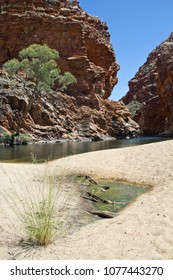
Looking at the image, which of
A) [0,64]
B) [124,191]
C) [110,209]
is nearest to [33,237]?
[110,209]

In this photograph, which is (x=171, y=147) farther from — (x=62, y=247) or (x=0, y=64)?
(x=0, y=64)

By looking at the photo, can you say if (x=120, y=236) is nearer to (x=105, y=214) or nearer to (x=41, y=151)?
(x=105, y=214)

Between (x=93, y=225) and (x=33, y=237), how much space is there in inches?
63.1

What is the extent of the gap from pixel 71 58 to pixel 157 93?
42442 millimetres

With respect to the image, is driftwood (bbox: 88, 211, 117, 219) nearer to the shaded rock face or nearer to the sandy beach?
the sandy beach

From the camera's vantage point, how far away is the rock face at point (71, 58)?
59125 millimetres

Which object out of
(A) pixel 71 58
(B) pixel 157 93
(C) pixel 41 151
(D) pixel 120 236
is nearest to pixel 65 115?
(A) pixel 71 58

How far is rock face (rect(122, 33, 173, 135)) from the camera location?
80812mm

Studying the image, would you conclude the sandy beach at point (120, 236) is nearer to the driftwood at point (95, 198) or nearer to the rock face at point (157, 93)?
the driftwood at point (95, 198)

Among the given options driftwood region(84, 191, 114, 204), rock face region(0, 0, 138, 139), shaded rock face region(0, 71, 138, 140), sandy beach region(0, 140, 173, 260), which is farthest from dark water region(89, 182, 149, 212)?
rock face region(0, 0, 138, 139)

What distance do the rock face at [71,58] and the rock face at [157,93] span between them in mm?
15786

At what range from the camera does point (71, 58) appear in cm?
6425

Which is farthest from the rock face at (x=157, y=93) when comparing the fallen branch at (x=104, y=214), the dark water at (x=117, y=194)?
the fallen branch at (x=104, y=214)

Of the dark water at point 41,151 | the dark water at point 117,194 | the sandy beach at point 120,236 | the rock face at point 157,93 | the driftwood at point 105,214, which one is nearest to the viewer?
the sandy beach at point 120,236
